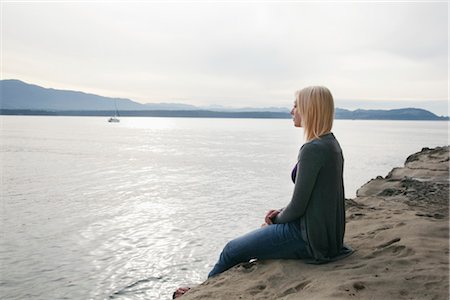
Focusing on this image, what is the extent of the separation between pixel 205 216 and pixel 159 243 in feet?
10.7

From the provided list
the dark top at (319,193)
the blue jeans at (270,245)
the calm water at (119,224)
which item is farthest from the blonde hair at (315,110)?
the calm water at (119,224)

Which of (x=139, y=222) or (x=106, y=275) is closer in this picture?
(x=106, y=275)

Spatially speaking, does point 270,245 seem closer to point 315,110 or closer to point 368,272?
point 368,272

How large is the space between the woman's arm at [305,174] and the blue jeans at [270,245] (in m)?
0.34

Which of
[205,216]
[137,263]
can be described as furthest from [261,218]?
[137,263]

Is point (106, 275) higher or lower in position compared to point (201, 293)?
lower

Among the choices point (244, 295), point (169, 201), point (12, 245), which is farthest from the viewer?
point (169, 201)

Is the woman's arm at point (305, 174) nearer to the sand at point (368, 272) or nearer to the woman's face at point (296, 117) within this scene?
the woman's face at point (296, 117)

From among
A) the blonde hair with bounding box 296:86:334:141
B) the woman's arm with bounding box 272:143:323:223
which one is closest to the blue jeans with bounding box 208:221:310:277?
the woman's arm with bounding box 272:143:323:223

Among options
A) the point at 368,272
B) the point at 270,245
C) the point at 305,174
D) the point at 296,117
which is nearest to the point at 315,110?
the point at 296,117

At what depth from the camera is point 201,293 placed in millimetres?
5320

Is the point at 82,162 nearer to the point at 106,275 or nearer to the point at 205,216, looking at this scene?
the point at 205,216

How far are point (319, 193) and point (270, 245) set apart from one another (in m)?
1.05

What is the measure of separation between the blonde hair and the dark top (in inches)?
4.8
